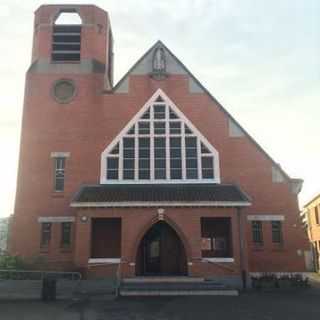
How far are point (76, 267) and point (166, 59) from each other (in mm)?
14274

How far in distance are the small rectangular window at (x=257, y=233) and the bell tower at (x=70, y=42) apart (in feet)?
42.9

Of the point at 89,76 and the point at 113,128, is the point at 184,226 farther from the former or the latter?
the point at 89,76

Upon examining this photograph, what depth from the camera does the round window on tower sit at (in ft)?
83.8

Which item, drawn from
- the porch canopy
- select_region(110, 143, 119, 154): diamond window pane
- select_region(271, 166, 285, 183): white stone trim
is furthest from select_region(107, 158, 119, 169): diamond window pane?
select_region(271, 166, 285, 183): white stone trim

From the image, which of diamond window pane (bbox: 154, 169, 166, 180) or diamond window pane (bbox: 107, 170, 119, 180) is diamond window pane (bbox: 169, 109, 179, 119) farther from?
diamond window pane (bbox: 107, 170, 119, 180)

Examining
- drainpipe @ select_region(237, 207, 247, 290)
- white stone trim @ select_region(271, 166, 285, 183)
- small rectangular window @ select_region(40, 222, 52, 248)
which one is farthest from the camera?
white stone trim @ select_region(271, 166, 285, 183)

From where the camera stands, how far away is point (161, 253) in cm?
2227

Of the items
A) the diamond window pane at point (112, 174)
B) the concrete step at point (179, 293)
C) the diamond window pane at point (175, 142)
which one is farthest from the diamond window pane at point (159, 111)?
the concrete step at point (179, 293)

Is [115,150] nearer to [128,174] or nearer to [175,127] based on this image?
[128,174]

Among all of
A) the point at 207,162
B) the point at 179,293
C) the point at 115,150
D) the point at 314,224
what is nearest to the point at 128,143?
the point at 115,150

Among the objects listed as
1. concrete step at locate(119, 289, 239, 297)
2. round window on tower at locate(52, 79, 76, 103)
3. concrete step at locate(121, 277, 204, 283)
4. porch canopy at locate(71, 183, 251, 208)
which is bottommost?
concrete step at locate(119, 289, 239, 297)

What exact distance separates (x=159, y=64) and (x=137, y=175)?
763 centimetres

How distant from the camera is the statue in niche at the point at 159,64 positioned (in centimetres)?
2570

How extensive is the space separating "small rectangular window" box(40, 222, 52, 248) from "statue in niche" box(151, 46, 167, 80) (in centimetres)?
1142
